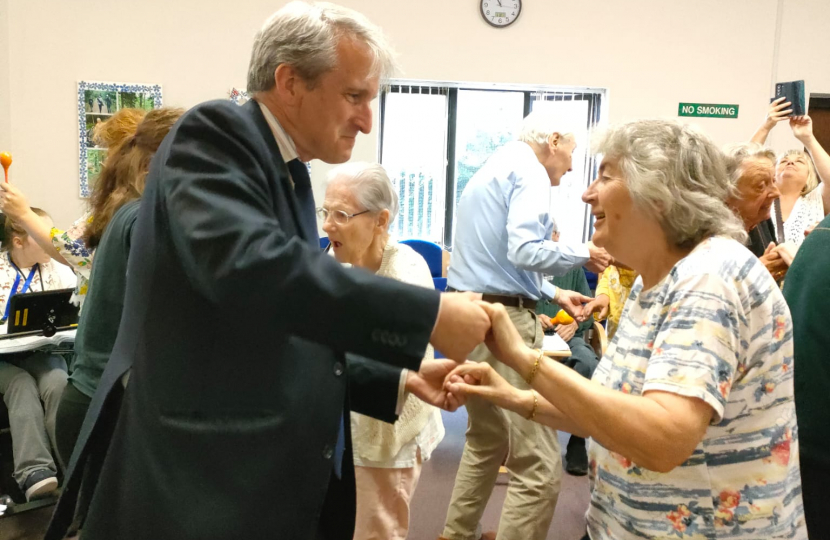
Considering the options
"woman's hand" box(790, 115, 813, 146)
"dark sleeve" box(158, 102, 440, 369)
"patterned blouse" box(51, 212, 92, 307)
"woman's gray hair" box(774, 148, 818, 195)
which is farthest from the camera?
"woman's gray hair" box(774, 148, 818, 195)

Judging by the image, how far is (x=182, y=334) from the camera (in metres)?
0.94

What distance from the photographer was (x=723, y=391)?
1.07 m

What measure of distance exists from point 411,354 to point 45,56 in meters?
5.64

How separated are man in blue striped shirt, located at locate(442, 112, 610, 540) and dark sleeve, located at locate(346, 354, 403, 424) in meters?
1.26

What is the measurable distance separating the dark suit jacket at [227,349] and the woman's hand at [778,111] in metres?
3.17

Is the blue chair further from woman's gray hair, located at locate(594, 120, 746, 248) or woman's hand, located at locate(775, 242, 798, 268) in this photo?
woman's gray hair, located at locate(594, 120, 746, 248)

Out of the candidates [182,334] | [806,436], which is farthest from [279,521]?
[806,436]

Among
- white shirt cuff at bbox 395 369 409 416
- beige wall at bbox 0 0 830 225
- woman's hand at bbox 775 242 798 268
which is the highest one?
beige wall at bbox 0 0 830 225

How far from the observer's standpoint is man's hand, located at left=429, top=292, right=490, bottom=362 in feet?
2.96

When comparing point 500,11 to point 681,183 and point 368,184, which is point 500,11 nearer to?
point 368,184

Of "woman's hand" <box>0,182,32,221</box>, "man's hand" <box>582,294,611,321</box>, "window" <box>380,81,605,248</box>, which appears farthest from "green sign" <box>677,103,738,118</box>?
"woman's hand" <box>0,182,32,221</box>

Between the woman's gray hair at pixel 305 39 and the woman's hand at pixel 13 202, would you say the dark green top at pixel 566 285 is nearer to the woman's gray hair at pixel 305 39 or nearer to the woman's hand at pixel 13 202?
the woman's hand at pixel 13 202

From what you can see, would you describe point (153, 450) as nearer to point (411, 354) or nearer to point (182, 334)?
point (182, 334)

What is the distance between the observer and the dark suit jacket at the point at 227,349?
33.1 inches
